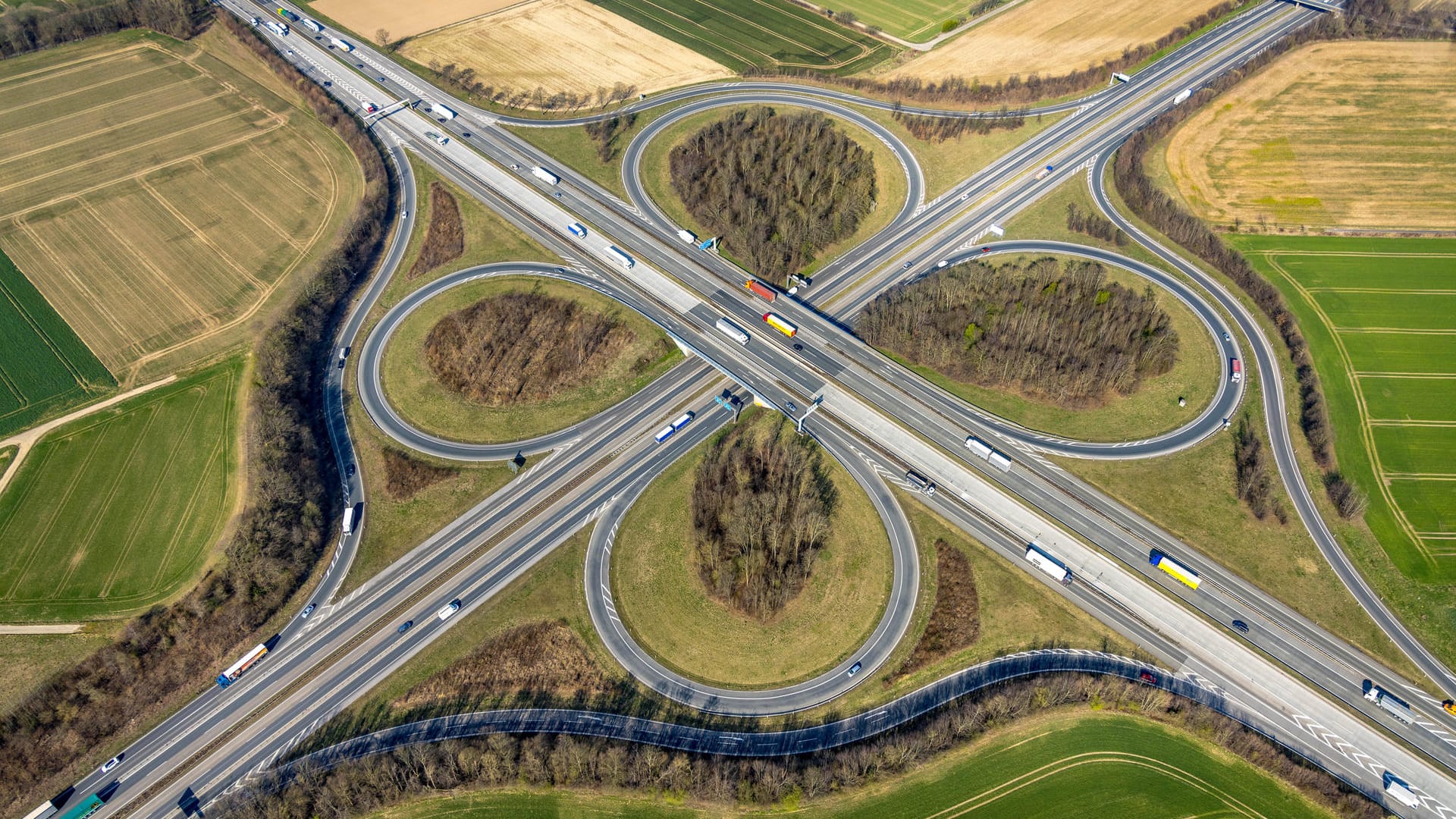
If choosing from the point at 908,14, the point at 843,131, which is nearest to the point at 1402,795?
the point at 843,131

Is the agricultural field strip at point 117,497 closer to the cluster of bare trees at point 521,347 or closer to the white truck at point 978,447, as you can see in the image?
the cluster of bare trees at point 521,347

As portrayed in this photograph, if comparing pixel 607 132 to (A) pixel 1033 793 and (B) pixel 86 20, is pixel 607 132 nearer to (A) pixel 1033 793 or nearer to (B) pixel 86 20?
(A) pixel 1033 793

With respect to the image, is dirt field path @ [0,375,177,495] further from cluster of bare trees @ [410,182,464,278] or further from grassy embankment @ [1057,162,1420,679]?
grassy embankment @ [1057,162,1420,679]

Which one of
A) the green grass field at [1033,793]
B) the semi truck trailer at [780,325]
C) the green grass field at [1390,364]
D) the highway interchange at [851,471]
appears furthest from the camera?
the semi truck trailer at [780,325]

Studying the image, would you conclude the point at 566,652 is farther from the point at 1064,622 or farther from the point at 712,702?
the point at 1064,622

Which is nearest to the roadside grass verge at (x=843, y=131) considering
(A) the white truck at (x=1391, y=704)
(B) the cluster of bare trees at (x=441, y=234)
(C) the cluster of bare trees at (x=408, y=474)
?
(B) the cluster of bare trees at (x=441, y=234)

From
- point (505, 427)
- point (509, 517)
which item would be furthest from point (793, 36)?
point (509, 517)
